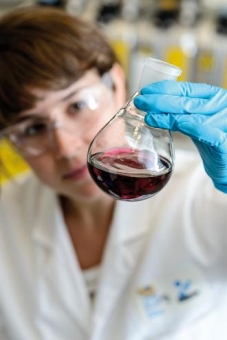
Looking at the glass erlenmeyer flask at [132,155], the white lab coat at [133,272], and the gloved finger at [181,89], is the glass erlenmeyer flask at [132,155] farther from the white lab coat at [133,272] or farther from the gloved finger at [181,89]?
the white lab coat at [133,272]

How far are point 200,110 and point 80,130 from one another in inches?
19.5

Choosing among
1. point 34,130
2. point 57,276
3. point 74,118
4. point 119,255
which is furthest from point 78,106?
point 57,276

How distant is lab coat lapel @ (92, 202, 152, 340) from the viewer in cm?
165

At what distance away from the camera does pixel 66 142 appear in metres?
1.45

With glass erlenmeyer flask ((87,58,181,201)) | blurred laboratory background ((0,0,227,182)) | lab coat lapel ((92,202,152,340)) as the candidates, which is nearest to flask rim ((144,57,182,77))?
glass erlenmeyer flask ((87,58,181,201))

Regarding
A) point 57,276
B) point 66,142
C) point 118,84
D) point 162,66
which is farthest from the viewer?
point 57,276

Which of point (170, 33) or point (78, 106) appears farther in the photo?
point (170, 33)

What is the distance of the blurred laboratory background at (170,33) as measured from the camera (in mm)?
2250

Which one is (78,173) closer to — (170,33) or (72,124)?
(72,124)

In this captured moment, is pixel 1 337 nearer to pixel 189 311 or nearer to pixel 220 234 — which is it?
pixel 189 311

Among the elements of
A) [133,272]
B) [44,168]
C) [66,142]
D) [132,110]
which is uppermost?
[132,110]

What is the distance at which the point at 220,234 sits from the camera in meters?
1.48

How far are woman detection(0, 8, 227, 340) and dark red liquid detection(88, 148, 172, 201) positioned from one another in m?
0.42

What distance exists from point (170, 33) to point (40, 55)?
3.17 ft
